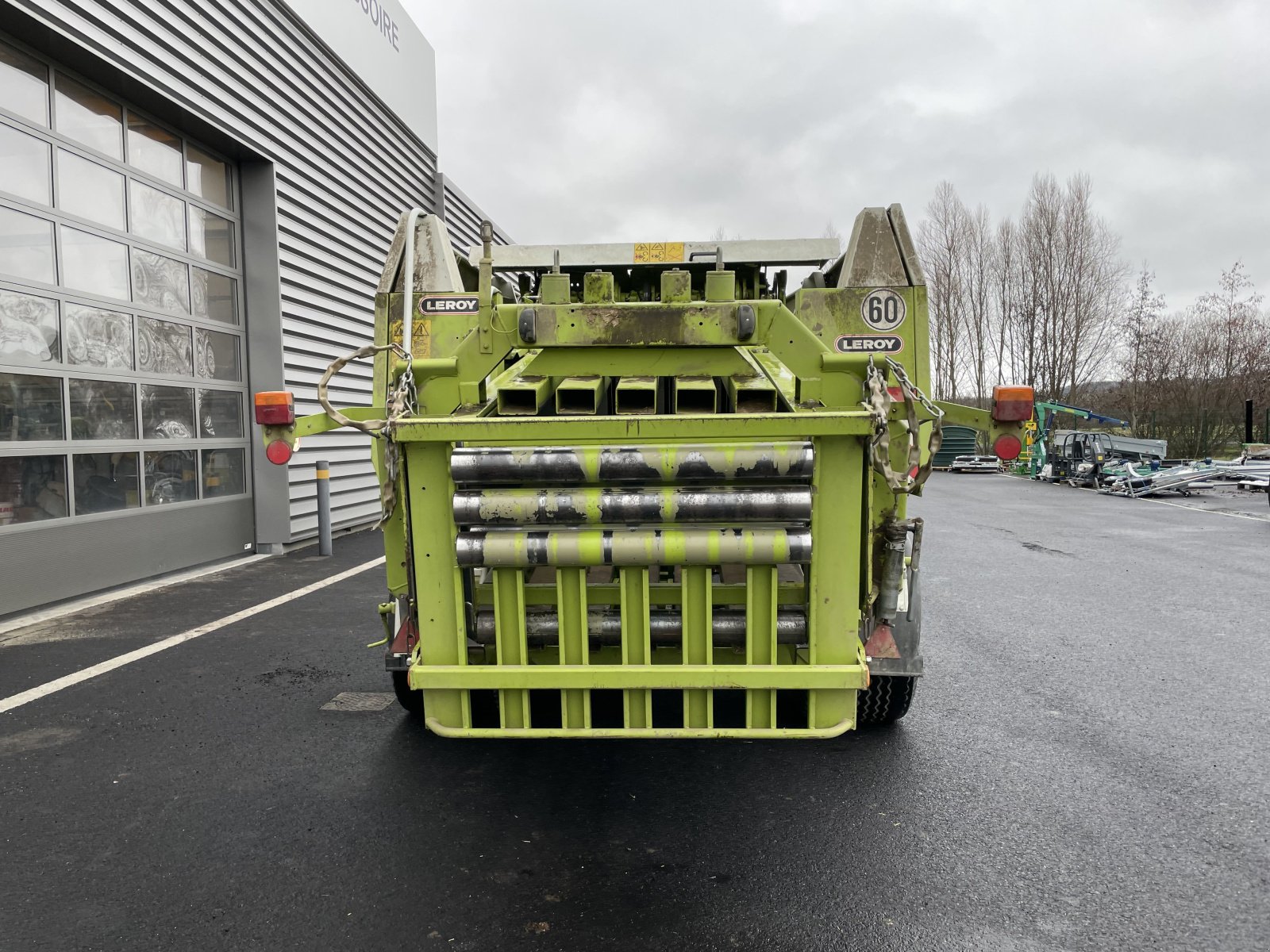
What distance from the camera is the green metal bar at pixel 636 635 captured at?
2.55 m

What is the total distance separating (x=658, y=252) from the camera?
4387 mm

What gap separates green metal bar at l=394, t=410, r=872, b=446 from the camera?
95.2 inches

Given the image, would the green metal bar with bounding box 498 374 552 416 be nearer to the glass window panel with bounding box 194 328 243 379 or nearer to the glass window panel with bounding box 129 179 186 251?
the glass window panel with bounding box 129 179 186 251

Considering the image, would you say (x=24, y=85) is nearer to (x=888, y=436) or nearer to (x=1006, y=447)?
(x=888, y=436)

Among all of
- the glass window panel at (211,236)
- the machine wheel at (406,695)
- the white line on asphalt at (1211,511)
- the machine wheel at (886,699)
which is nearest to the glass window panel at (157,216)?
the glass window panel at (211,236)

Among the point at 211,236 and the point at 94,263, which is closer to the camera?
the point at 94,263

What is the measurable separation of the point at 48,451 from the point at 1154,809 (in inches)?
282

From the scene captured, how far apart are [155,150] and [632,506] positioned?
727 centimetres

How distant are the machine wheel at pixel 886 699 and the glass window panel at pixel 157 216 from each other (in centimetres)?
713

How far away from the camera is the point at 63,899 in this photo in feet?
7.82

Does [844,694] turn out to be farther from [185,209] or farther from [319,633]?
[185,209]

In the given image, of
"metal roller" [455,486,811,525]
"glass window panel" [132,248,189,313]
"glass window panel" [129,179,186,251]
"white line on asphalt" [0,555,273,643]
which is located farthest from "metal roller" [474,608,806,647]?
"glass window panel" [129,179,186,251]

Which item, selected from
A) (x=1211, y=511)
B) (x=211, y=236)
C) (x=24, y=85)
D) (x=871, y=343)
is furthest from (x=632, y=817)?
(x=1211, y=511)

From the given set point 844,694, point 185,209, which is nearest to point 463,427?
point 844,694
